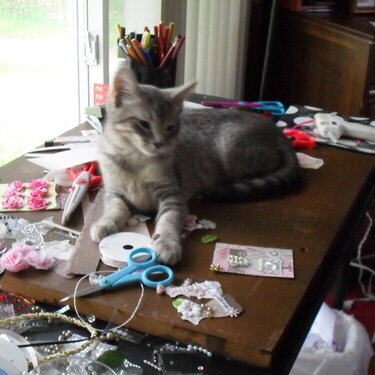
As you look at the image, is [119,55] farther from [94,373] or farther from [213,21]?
[94,373]

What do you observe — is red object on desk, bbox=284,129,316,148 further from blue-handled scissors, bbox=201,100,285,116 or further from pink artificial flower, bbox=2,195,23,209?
pink artificial flower, bbox=2,195,23,209

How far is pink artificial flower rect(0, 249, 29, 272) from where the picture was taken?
0.83 m

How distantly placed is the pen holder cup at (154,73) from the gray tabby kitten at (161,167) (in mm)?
184

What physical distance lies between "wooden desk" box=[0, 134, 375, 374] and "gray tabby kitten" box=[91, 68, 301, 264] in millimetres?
47

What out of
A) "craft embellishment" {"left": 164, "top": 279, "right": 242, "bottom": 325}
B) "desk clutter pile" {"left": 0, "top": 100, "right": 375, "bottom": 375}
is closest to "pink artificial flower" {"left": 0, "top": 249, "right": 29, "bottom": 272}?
"desk clutter pile" {"left": 0, "top": 100, "right": 375, "bottom": 375}

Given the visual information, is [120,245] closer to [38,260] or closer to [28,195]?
[38,260]

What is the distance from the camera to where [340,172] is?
50.9 inches

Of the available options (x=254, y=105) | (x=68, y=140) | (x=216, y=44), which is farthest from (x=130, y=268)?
(x=216, y=44)

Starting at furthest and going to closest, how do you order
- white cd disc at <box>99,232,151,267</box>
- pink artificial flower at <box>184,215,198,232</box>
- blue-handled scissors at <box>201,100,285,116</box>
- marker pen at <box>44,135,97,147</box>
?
blue-handled scissors at <box>201,100,285,116</box>, marker pen at <box>44,135,97,147</box>, pink artificial flower at <box>184,215,198,232</box>, white cd disc at <box>99,232,151,267</box>

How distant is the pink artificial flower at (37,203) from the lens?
1034 millimetres

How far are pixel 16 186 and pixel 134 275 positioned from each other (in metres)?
0.40

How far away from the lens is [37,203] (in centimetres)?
104

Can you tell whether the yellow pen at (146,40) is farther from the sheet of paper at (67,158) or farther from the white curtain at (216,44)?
the white curtain at (216,44)

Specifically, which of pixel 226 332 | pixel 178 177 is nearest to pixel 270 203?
pixel 178 177
